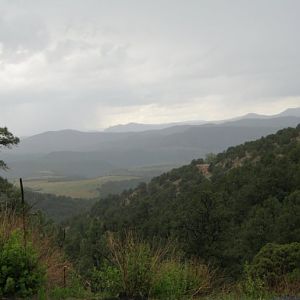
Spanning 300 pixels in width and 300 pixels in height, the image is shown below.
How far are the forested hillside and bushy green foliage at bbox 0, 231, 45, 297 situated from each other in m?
7.49

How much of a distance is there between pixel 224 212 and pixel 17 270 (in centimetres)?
2528

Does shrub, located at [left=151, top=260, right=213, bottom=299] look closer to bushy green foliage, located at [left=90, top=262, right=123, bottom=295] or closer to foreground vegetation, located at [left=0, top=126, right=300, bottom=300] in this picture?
foreground vegetation, located at [left=0, top=126, right=300, bottom=300]

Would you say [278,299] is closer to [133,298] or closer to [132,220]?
[133,298]

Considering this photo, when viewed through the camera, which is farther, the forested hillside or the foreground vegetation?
the forested hillside

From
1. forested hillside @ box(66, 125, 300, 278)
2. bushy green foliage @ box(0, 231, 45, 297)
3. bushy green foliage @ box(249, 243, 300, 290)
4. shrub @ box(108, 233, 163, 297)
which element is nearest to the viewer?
bushy green foliage @ box(0, 231, 45, 297)

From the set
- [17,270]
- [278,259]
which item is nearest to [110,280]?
[17,270]

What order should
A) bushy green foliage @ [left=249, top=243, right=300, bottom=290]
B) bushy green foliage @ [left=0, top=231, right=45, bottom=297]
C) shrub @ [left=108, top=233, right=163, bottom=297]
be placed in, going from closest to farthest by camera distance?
bushy green foliage @ [left=0, top=231, right=45, bottom=297] → shrub @ [left=108, top=233, right=163, bottom=297] → bushy green foliage @ [left=249, top=243, right=300, bottom=290]

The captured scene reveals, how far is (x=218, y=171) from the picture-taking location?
6450cm

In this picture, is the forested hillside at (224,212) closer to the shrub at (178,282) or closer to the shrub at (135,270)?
the shrub at (178,282)

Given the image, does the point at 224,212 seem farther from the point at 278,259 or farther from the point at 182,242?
the point at 278,259

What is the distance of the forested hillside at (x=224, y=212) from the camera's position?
28527 millimetres

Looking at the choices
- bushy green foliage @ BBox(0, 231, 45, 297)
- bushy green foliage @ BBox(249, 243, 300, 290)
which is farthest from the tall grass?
bushy green foliage @ BBox(249, 243, 300, 290)

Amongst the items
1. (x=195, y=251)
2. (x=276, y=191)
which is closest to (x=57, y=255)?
(x=195, y=251)

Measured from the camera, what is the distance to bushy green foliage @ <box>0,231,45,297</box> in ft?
16.7
